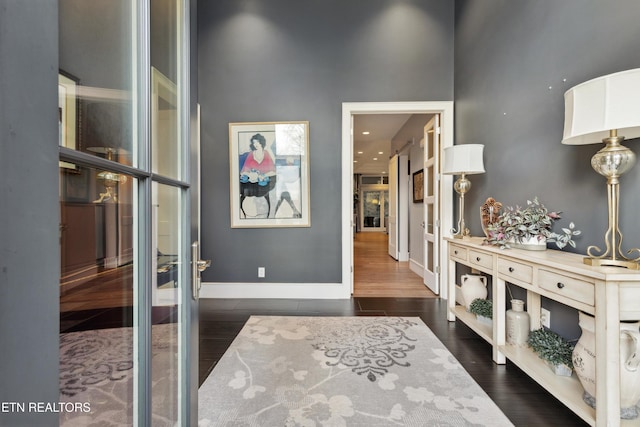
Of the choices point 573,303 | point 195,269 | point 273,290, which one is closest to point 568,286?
point 573,303

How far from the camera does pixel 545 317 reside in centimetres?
210

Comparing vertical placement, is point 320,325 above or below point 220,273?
below

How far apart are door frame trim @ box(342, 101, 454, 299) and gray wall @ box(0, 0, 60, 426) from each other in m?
3.34

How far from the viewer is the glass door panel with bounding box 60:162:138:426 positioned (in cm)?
54

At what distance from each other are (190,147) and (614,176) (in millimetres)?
1915

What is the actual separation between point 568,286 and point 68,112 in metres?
2.01

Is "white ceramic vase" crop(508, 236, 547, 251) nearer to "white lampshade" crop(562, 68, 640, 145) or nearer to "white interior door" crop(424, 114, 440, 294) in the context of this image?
"white lampshade" crop(562, 68, 640, 145)

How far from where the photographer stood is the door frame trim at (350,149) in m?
3.66

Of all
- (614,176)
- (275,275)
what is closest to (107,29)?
(614,176)

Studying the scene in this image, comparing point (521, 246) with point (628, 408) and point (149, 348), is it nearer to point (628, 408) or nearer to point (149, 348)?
point (628, 408)

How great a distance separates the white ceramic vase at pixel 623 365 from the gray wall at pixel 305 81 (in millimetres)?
2478

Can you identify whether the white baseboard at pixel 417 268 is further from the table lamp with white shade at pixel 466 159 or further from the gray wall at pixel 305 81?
the table lamp with white shade at pixel 466 159

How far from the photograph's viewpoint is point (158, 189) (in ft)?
2.87

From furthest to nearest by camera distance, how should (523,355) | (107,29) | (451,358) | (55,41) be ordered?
(451,358)
(523,355)
(107,29)
(55,41)
